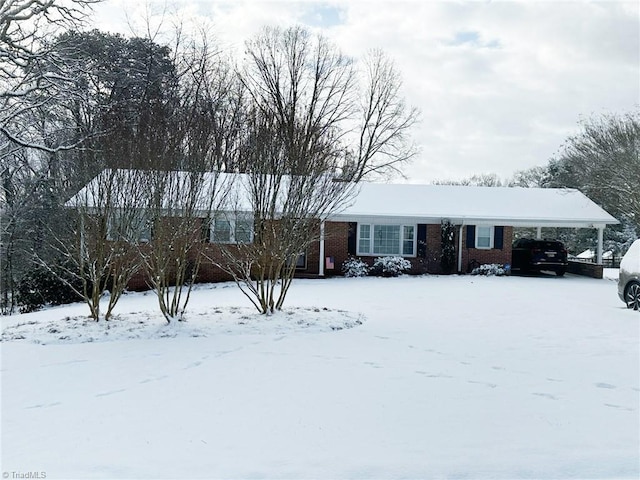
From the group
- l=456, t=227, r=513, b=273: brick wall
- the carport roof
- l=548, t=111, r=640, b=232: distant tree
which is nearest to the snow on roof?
the carport roof

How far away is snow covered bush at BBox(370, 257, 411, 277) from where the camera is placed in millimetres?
19406

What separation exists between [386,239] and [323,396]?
1508 cm

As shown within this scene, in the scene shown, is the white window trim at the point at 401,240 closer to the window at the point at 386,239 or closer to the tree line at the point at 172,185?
the window at the point at 386,239

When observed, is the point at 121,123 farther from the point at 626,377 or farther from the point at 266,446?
the point at 626,377

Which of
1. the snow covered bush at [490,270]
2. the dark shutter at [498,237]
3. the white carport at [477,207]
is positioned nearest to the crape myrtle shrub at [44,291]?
the white carport at [477,207]

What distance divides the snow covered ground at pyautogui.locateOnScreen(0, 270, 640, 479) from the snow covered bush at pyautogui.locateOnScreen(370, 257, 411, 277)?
8508mm

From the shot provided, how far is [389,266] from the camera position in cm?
1938

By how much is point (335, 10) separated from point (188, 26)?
2431 centimetres

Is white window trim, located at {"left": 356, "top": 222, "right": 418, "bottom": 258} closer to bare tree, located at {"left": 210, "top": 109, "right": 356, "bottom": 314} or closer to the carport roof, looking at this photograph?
the carport roof

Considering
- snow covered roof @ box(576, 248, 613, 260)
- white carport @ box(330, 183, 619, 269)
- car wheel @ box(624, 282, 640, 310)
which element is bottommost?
car wheel @ box(624, 282, 640, 310)

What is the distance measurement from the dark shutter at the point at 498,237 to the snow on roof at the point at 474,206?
0.33 m

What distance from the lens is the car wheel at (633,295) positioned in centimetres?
1177

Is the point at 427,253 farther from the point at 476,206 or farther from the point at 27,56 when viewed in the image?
the point at 27,56

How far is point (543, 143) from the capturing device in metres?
30.5
